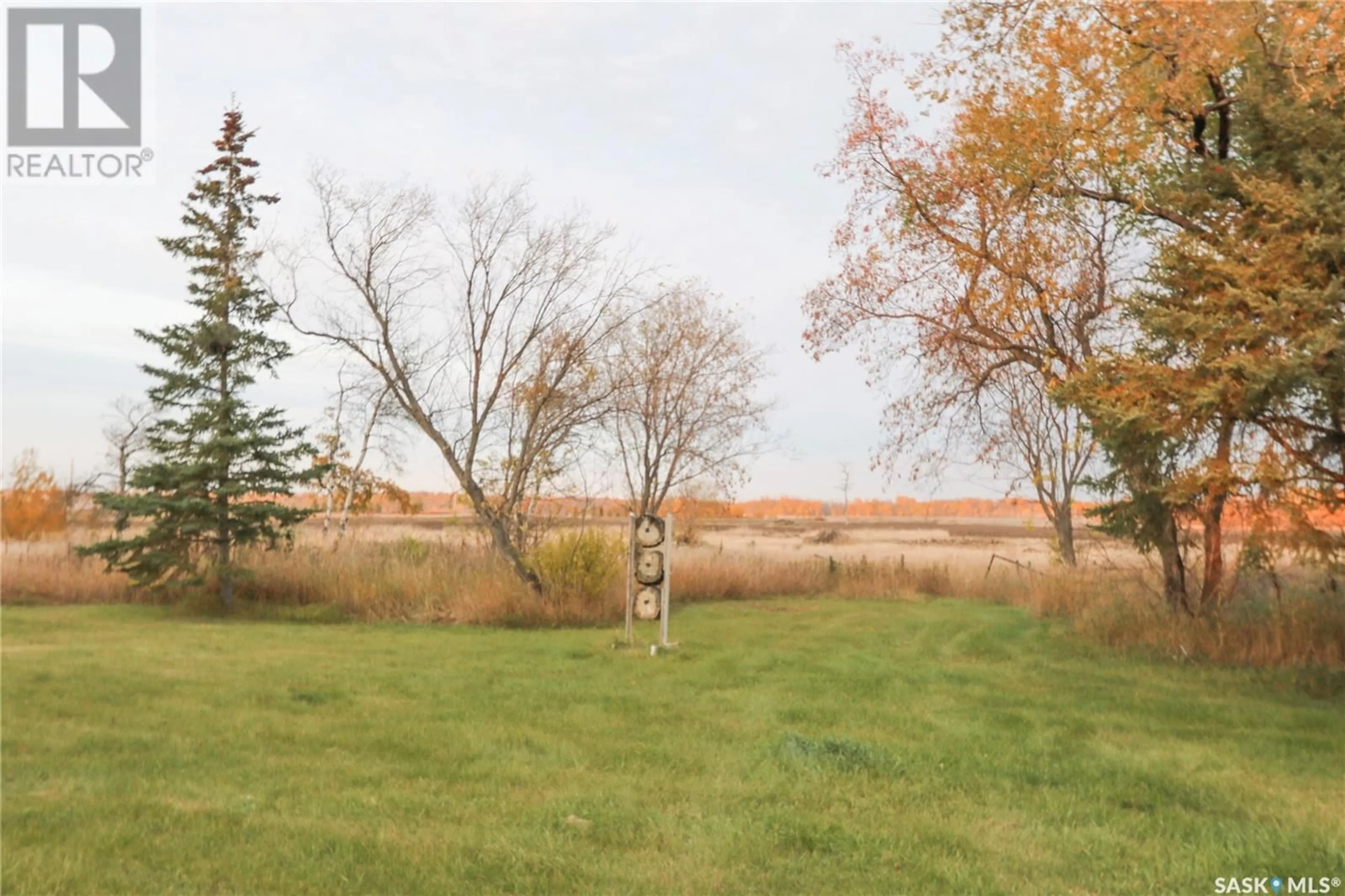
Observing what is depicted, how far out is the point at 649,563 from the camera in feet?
47.1

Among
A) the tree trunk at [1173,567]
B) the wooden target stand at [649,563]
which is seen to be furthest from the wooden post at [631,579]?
the tree trunk at [1173,567]

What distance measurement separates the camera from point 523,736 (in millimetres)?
8258

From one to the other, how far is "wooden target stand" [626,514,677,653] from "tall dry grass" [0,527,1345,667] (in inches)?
153

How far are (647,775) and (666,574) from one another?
7107 millimetres

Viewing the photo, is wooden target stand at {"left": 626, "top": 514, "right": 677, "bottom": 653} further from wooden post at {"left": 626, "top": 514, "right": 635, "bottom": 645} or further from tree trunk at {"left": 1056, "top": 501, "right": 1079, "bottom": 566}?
tree trunk at {"left": 1056, "top": 501, "right": 1079, "bottom": 566}

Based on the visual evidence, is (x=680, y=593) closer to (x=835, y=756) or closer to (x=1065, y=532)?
(x=1065, y=532)

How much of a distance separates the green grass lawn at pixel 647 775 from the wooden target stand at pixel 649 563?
1471 millimetres

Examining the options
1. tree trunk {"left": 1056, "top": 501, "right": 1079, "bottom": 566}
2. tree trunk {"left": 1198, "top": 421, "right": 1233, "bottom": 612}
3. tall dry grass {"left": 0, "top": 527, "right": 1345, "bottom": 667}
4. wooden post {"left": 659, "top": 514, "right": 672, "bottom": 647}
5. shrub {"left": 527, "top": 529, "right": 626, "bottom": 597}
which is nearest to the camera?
tree trunk {"left": 1198, "top": 421, "right": 1233, "bottom": 612}

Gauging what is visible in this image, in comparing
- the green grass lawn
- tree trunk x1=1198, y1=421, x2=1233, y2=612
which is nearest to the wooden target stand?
the green grass lawn

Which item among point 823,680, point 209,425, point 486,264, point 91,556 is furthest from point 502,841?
point 91,556

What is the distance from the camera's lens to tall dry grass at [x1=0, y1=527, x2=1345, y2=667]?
1375cm

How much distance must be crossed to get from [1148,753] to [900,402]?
9.80 meters

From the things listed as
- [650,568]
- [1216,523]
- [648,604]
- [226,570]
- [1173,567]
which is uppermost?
[1216,523]

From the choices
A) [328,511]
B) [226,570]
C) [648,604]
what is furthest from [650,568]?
[328,511]
